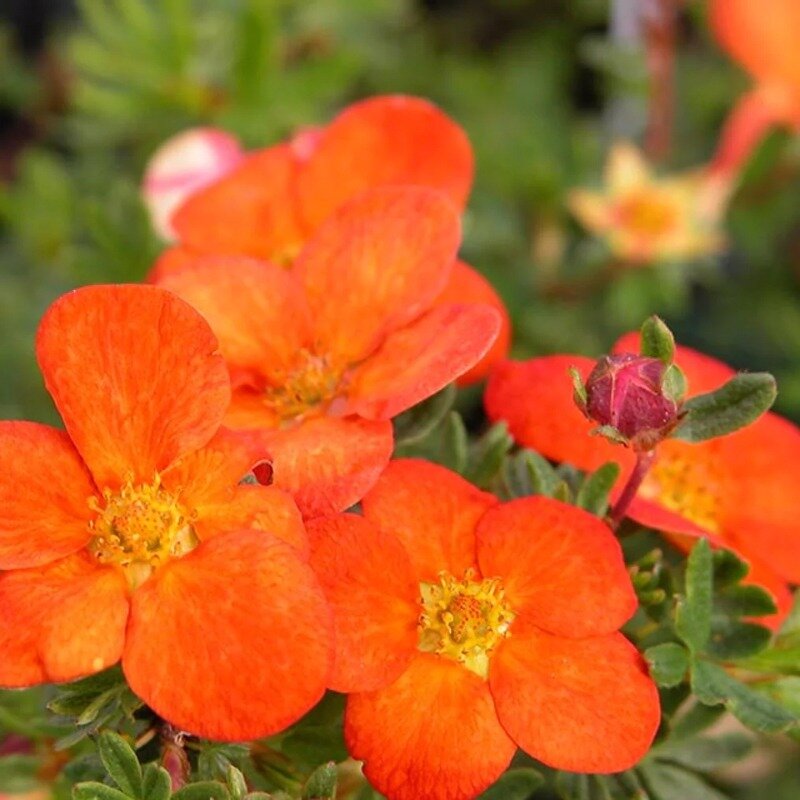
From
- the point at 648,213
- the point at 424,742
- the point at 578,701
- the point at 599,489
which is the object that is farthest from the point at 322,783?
the point at 648,213

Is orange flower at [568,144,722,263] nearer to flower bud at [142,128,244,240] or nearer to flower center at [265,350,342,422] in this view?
flower bud at [142,128,244,240]

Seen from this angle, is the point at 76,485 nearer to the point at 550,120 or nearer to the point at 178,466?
the point at 178,466

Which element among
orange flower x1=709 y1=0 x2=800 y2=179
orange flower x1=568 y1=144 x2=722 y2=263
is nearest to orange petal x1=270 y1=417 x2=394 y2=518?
orange flower x1=568 y1=144 x2=722 y2=263

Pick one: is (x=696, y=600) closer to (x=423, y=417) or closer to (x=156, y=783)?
(x=423, y=417)

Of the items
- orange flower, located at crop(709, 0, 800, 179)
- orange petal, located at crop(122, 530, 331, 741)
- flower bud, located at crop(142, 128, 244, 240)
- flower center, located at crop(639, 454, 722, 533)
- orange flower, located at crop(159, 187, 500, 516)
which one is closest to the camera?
orange petal, located at crop(122, 530, 331, 741)

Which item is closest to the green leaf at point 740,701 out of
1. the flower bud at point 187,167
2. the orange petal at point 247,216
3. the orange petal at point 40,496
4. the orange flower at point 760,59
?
the orange petal at point 40,496
